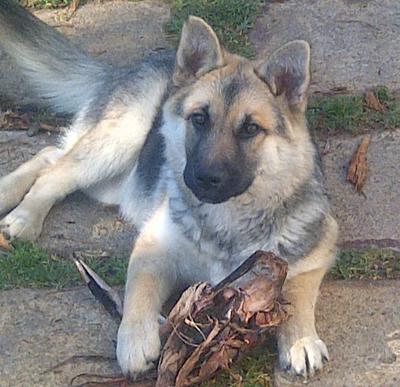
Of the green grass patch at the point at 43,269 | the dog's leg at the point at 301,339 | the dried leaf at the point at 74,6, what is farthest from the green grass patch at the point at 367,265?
the dried leaf at the point at 74,6

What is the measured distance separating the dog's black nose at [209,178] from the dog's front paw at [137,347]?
2.01 ft

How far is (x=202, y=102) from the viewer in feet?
13.6

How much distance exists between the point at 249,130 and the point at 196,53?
0.49 m

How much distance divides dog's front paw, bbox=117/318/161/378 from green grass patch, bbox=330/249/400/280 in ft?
3.39

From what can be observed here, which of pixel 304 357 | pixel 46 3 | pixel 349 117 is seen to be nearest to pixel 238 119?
pixel 304 357

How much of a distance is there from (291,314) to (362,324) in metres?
0.35

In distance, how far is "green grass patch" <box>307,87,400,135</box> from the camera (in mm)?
5547

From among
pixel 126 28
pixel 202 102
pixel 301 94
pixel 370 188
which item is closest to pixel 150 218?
pixel 202 102

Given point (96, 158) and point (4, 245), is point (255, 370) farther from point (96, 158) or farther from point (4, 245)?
point (96, 158)

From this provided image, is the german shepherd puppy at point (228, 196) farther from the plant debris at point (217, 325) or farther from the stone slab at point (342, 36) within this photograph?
the stone slab at point (342, 36)

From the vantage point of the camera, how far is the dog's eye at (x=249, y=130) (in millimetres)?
4059

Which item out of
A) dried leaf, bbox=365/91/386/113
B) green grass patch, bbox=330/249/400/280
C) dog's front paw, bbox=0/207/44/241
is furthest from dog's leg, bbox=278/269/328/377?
dried leaf, bbox=365/91/386/113

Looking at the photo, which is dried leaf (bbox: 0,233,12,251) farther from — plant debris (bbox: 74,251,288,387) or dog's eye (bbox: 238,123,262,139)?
dog's eye (bbox: 238,123,262,139)

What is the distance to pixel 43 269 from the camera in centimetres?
441
